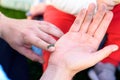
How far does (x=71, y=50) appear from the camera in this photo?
1.07m

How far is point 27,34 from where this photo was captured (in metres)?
1.16

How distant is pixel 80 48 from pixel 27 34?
0.21m

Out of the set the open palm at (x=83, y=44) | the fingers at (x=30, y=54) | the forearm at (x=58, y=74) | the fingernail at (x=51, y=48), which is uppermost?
the open palm at (x=83, y=44)

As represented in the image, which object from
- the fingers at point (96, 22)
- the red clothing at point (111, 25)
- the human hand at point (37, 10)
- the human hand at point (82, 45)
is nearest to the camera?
the human hand at point (82, 45)

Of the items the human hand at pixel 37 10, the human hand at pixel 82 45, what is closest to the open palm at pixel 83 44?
the human hand at pixel 82 45

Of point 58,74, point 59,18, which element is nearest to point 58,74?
point 58,74

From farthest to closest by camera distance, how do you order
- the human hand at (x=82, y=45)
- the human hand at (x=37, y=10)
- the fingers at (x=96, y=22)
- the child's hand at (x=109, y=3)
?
the human hand at (x=37, y=10) < the child's hand at (x=109, y=3) < the fingers at (x=96, y=22) < the human hand at (x=82, y=45)

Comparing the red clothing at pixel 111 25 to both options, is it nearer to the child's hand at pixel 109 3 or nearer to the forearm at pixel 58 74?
the child's hand at pixel 109 3

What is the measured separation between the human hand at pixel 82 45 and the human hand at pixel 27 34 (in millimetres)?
41

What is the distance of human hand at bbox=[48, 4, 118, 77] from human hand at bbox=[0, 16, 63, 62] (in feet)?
0.14

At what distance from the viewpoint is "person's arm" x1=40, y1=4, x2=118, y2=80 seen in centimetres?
102

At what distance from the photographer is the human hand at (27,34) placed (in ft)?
3.67

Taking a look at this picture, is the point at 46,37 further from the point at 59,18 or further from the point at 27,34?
the point at 59,18

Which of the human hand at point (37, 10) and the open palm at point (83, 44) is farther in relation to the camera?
the human hand at point (37, 10)
